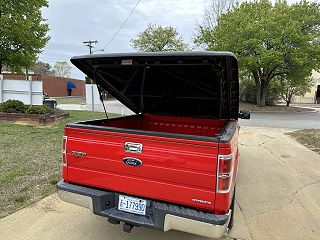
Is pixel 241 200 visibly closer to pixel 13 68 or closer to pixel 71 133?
pixel 71 133

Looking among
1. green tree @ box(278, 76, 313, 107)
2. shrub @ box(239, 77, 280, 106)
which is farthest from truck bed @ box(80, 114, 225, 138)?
shrub @ box(239, 77, 280, 106)

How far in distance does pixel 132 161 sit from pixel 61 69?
85.1 m

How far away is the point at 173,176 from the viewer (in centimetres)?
268

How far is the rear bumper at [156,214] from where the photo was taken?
2543 millimetres

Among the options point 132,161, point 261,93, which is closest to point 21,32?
point 132,161

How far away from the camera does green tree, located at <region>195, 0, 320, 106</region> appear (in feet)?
76.5

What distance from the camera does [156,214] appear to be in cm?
272

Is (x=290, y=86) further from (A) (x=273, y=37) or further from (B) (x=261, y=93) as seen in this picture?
(A) (x=273, y=37)

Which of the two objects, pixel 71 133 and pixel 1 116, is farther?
pixel 1 116

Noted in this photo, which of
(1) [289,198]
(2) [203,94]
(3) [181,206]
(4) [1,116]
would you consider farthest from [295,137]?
(4) [1,116]

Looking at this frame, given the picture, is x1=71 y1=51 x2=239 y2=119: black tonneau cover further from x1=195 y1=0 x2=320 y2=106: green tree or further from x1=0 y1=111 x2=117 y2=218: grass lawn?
x1=195 y1=0 x2=320 y2=106: green tree

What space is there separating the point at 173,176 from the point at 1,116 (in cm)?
1043

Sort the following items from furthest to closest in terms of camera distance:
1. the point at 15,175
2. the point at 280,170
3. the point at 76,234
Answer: the point at 280,170 → the point at 15,175 → the point at 76,234

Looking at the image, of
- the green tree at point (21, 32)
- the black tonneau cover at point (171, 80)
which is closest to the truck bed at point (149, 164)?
the black tonneau cover at point (171, 80)
